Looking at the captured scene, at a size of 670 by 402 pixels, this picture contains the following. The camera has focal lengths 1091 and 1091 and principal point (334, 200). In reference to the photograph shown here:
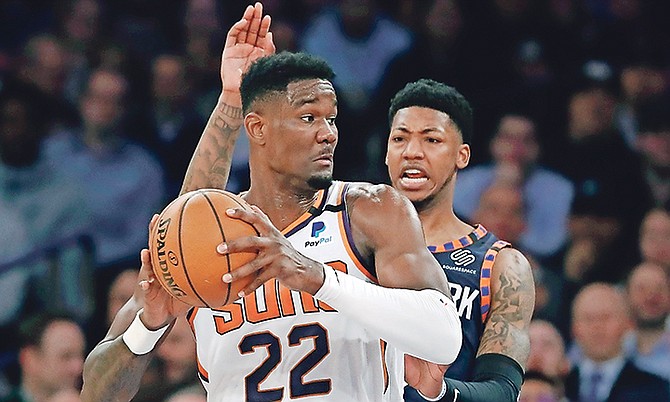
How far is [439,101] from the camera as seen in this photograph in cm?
482

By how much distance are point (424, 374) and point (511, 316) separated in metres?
0.73

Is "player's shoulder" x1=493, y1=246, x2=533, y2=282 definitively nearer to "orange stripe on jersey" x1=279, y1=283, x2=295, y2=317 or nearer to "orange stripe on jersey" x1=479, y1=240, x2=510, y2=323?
"orange stripe on jersey" x1=479, y1=240, x2=510, y2=323

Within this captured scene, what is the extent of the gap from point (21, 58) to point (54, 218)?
4.93 ft

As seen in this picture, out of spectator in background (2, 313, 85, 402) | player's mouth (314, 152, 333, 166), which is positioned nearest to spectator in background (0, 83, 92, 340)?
spectator in background (2, 313, 85, 402)

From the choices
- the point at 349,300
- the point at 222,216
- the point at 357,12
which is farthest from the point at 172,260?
the point at 357,12

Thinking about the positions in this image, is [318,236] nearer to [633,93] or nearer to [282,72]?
[282,72]

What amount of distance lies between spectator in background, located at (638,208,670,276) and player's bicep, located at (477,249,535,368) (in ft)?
8.24

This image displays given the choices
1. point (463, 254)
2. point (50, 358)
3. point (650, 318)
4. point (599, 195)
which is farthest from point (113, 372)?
point (599, 195)

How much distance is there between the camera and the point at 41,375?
665 cm

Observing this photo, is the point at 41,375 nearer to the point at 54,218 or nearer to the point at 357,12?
the point at 54,218

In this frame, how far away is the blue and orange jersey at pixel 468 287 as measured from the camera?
4457 millimetres

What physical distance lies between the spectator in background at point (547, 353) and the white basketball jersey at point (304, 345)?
2.81 m

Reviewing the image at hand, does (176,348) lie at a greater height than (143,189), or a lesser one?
lesser

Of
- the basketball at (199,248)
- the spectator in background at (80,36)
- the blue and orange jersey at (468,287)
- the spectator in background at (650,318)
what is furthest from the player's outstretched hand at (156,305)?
the spectator in background at (80,36)
